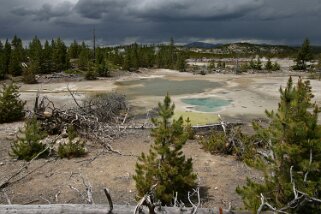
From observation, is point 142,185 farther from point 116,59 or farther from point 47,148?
point 116,59

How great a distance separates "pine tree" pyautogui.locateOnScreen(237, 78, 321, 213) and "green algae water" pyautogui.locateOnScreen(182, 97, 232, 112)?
687 inches

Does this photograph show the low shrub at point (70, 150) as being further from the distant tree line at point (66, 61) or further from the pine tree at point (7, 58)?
the pine tree at point (7, 58)

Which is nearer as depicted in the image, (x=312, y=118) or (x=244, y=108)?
(x=312, y=118)

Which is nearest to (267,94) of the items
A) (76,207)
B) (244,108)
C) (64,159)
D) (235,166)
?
(244,108)

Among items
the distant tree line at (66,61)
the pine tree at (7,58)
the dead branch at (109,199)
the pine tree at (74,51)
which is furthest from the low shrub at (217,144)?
the pine tree at (74,51)

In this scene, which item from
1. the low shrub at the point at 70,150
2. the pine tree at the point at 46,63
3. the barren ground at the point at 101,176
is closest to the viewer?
the barren ground at the point at 101,176

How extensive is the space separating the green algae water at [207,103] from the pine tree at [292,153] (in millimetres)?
17442

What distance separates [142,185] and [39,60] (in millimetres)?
43178

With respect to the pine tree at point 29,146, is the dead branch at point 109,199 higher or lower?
higher

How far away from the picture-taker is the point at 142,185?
380 inches

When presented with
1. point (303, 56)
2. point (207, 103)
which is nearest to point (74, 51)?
point (303, 56)

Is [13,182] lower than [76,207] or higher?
lower

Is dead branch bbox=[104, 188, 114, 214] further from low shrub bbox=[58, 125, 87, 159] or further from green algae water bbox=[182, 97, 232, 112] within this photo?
green algae water bbox=[182, 97, 232, 112]

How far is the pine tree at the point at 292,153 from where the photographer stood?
732 centimetres
